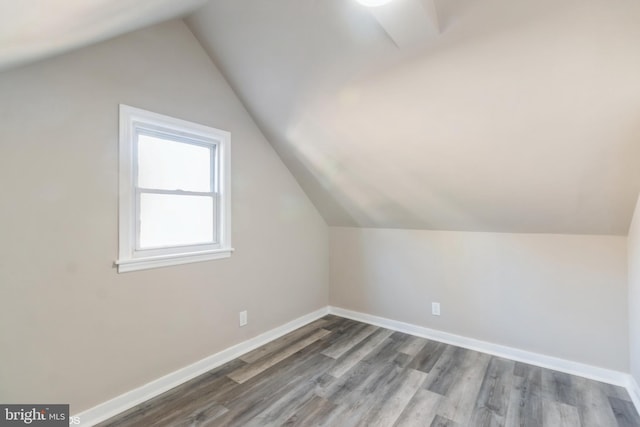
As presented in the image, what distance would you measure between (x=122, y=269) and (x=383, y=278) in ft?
8.24

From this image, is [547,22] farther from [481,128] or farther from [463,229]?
[463,229]

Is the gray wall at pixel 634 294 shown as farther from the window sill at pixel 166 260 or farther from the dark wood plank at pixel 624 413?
the window sill at pixel 166 260

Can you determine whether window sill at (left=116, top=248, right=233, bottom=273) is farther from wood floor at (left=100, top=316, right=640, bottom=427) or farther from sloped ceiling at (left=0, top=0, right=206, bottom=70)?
sloped ceiling at (left=0, top=0, right=206, bottom=70)

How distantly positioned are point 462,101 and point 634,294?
185cm

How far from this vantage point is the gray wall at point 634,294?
6.86ft

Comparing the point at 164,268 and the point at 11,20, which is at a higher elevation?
the point at 11,20

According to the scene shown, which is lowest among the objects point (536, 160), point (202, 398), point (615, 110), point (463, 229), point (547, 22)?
point (202, 398)

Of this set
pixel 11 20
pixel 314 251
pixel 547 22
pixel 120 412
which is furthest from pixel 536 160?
pixel 120 412

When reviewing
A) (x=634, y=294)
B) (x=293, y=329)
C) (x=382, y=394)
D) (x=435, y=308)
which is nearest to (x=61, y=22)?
(x=382, y=394)

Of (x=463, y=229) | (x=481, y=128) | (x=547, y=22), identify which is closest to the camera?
(x=547, y=22)

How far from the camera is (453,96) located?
6.19 feet

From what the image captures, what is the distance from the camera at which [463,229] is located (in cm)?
296

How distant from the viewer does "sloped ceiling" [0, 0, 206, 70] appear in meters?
0.98

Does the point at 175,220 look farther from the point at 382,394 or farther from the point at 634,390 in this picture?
the point at 634,390
